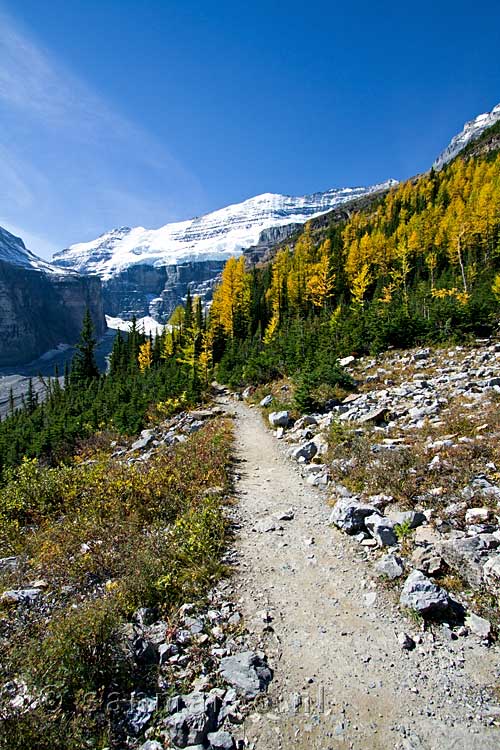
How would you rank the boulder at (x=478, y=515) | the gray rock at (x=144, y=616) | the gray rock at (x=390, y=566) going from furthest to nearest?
1. the boulder at (x=478, y=515)
2. the gray rock at (x=390, y=566)
3. the gray rock at (x=144, y=616)

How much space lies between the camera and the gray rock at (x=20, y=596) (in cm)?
528

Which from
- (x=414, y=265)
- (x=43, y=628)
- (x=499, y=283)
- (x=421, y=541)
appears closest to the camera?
(x=43, y=628)

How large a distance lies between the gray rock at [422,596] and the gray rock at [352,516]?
1.61 metres

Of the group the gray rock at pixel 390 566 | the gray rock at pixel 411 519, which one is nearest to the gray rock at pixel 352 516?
the gray rock at pixel 411 519

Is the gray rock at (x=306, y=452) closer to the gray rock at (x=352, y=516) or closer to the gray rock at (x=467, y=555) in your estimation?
the gray rock at (x=352, y=516)

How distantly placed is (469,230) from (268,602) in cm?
5695

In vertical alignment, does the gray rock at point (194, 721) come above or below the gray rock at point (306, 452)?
below

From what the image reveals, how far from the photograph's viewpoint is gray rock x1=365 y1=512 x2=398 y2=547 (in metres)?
5.83

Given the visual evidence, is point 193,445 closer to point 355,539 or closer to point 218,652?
point 355,539

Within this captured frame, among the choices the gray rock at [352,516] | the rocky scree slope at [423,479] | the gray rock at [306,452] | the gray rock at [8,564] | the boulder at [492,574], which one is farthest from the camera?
the gray rock at [306,452]

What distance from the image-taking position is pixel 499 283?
25.4 metres

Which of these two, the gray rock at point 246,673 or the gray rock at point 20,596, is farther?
the gray rock at point 20,596

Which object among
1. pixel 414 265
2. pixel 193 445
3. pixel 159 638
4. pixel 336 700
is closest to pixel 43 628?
pixel 159 638

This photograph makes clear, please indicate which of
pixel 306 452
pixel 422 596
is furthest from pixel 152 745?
pixel 306 452
